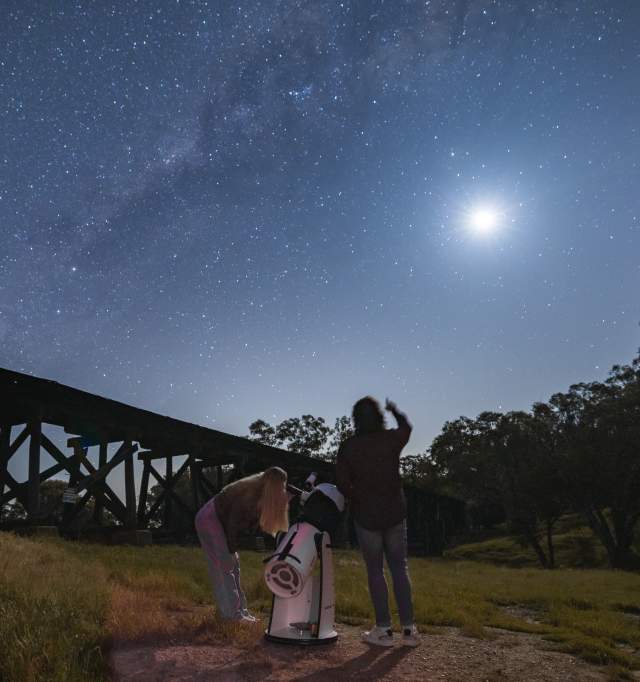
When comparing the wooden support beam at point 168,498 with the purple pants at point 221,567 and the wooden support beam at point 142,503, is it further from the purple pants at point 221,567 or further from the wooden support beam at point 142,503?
the purple pants at point 221,567

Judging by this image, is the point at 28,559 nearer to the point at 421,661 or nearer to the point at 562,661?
the point at 421,661

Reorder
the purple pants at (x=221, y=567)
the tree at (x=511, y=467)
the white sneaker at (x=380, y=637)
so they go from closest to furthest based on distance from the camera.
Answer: the white sneaker at (x=380, y=637) < the purple pants at (x=221, y=567) < the tree at (x=511, y=467)

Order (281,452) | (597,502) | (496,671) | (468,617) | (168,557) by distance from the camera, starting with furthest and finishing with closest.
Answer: (597,502)
(281,452)
(168,557)
(468,617)
(496,671)

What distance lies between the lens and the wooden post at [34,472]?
9914 mm

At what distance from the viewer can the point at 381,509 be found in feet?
14.2

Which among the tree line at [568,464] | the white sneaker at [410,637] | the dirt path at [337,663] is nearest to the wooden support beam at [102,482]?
the dirt path at [337,663]

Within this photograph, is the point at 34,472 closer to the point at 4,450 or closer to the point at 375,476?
the point at 4,450

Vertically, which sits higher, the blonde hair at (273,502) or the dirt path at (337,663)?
the blonde hair at (273,502)

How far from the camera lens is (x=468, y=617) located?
19.4ft

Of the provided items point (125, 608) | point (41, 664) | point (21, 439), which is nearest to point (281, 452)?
point (21, 439)

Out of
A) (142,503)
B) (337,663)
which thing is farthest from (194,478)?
(337,663)

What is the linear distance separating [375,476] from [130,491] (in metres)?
9.45

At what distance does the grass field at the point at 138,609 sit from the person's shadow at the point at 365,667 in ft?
4.33

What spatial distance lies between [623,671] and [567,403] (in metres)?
33.3
